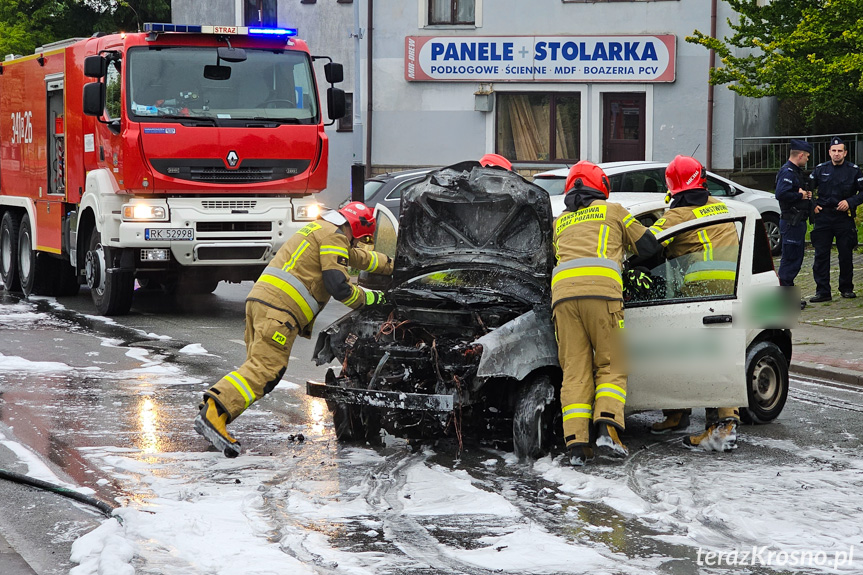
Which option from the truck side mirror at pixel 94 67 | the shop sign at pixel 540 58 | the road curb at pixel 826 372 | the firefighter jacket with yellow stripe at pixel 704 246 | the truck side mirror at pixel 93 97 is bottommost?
the road curb at pixel 826 372

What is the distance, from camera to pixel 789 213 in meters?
13.7

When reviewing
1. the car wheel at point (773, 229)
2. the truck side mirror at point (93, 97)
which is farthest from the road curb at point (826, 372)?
the car wheel at point (773, 229)

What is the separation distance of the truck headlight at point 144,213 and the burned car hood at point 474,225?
592 centimetres

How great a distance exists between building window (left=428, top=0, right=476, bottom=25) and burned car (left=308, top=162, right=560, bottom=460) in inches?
759

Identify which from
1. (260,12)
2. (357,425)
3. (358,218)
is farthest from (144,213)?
(260,12)

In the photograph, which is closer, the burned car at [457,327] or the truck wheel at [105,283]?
the burned car at [457,327]

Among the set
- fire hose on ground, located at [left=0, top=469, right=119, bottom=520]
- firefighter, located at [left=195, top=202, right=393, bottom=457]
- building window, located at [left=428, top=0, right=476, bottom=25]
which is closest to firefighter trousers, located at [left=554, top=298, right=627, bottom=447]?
firefighter, located at [left=195, top=202, right=393, bottom=457]

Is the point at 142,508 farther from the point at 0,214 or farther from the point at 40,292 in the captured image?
the point at 0,214

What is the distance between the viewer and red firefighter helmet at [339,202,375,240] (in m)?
7.39

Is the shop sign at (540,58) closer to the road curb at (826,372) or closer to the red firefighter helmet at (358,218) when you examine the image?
the road curb at (826,372)

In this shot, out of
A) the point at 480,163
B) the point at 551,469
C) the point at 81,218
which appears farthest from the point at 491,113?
the point at 551,469

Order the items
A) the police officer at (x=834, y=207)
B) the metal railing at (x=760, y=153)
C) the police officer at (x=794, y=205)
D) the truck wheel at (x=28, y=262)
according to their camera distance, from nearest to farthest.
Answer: the police officer at (x=794, y=205)
the police officer at (x=834, y=207)
the truck wheel at (x=28, y=262)
the metal railing at (x=760, y=153)

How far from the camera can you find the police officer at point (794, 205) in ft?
44.2

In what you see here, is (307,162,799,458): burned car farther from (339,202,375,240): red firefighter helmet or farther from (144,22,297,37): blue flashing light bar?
(144,22,297,37): blue flashing light bar
